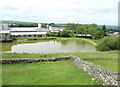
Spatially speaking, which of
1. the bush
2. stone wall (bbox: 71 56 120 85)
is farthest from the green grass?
the bush

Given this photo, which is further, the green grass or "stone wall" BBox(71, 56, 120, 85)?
the green grass

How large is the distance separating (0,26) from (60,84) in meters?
47.1

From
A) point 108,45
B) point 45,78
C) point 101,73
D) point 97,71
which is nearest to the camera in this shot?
point 101,73

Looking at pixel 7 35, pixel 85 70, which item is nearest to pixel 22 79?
pixel 85 70

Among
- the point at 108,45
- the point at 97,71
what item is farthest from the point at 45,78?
the point at 108,45

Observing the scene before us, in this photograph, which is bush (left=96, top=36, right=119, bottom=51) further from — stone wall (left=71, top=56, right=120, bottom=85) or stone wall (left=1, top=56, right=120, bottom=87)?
stone wall (left=71, top=56, right=120, bottom=85)

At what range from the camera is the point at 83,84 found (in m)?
5.57

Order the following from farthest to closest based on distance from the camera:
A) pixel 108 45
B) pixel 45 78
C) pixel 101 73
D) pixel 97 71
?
pixel 108 45 < pixel 97 71 < pixel 45 78 < pixel 101 73

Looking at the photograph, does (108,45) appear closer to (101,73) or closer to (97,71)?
(97,71)

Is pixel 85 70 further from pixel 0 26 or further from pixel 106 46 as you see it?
pixel 0 26

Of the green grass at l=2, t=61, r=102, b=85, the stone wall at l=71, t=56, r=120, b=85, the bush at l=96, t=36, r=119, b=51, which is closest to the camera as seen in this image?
the stone wall at l=71, t=56, r=120, b=85

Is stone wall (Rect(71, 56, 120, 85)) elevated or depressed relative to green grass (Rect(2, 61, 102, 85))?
elevated

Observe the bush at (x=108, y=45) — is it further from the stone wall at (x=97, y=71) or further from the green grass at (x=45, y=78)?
the green grass at (x=45, y=78)

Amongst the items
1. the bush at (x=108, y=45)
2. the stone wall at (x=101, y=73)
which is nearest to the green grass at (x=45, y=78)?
the stone wall at (x=101, y=73)
